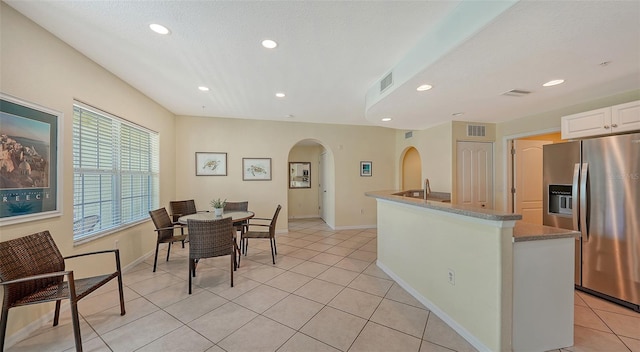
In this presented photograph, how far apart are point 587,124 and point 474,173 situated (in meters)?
1.75

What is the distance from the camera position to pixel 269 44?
7.19ft

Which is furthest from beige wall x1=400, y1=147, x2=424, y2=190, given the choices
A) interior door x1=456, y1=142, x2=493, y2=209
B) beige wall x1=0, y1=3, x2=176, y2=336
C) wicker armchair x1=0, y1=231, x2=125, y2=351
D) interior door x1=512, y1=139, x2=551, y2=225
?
wicker armchair x1=0, y1=231, x2=125, y2=351

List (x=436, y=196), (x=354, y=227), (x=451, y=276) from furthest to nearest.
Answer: (x=354, y=227), (x=436, y=196), (x=451, y=276)

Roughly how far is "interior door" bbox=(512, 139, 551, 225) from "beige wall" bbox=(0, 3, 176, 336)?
6.20 m

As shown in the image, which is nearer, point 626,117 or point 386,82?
point 626,117

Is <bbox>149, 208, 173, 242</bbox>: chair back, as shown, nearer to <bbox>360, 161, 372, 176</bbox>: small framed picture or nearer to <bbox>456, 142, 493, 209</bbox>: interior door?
<bbox>360, 161, 372, 176</bbox>: small framed picture

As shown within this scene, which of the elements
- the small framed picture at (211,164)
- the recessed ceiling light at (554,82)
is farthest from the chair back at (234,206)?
the recessed ceiling light at (554,82)

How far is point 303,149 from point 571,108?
5853 millimetres

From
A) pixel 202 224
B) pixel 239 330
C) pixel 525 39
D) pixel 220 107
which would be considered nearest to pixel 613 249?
pixel 525 39

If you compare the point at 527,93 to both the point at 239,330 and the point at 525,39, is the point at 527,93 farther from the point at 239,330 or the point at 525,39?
the point at 239,330

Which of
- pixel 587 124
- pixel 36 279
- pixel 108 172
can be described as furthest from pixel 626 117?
pixel 108 172

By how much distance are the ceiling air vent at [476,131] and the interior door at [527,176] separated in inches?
20.5

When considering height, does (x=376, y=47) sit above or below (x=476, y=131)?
above

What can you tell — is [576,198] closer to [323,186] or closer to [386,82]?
[386,82]
